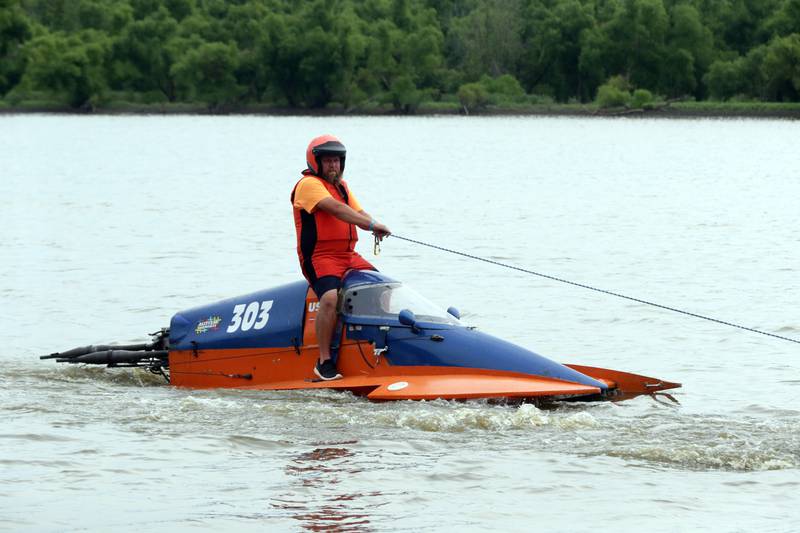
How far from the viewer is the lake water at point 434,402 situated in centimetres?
1090

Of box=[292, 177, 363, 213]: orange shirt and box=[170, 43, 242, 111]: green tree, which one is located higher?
box=[292, 177, 363, 213]: orange shirt

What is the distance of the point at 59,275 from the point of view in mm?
27500

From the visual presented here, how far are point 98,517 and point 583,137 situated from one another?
96104mm

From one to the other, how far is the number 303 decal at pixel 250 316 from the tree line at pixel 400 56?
12567cm

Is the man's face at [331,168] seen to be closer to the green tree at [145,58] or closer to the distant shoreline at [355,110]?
the distant shoreline at [355,110]

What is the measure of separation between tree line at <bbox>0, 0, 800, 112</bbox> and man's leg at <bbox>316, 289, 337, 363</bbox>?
4974 inches

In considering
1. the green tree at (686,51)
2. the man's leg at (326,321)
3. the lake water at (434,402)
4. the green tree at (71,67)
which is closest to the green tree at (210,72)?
the green tree at (71,67)

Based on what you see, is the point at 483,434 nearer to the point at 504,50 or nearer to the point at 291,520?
the point at 291,520

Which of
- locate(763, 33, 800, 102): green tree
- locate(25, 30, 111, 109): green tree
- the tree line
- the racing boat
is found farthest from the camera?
the tree line

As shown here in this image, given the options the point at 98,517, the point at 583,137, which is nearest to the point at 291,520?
the point at 98,517

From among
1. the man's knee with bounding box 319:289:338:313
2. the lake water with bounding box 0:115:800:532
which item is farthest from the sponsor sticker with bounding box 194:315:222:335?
the man's knee with bounding box 319:289:338:313

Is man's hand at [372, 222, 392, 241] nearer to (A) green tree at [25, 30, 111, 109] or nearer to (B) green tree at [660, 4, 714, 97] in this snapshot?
(A) green tree at [25, 30, 111, 109]

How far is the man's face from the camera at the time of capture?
564 inches

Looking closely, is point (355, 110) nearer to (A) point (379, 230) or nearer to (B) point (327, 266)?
(B) point (327, 266)
